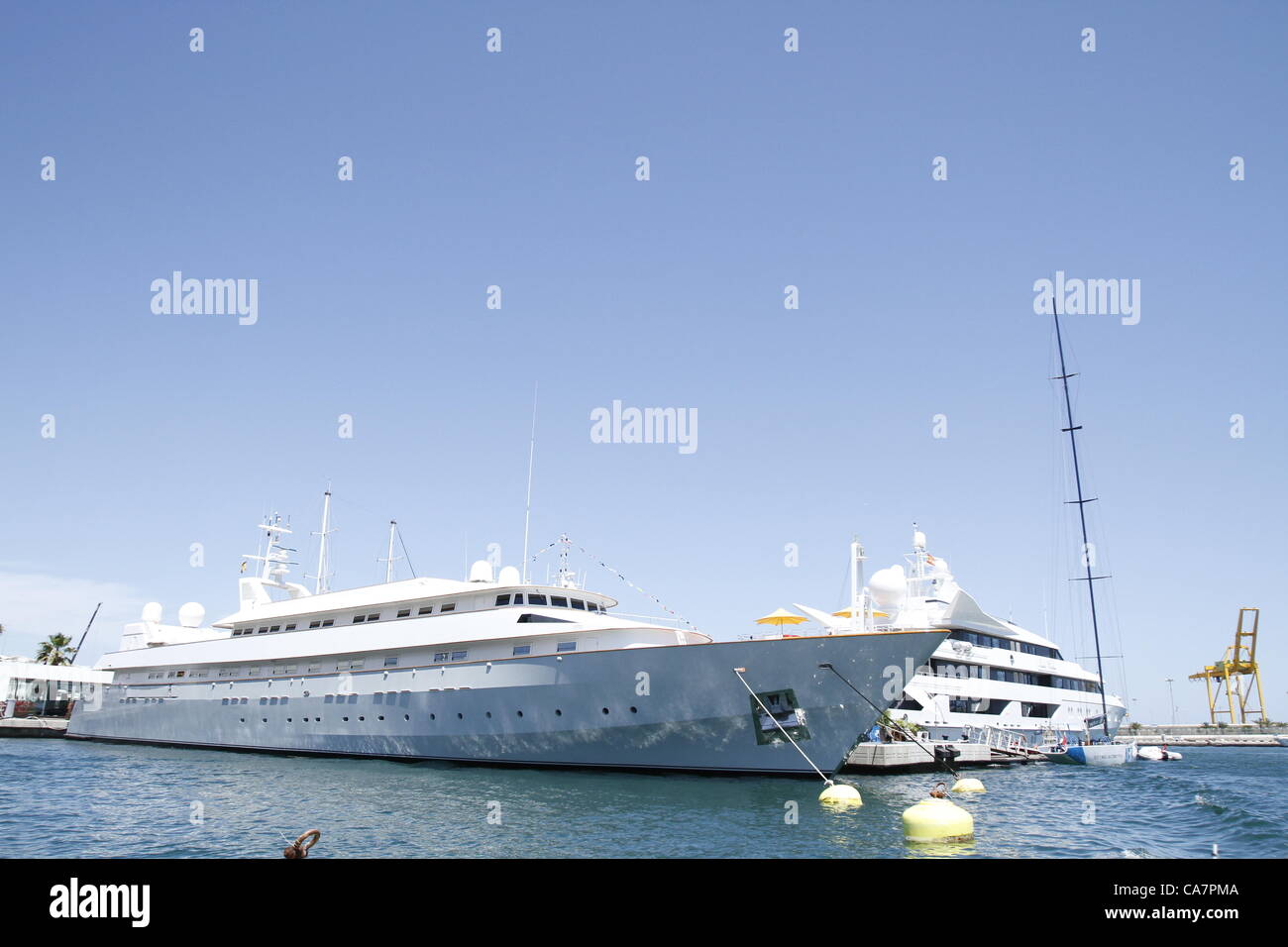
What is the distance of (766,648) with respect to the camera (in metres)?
24.5

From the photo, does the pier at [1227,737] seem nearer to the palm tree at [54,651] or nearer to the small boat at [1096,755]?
the small boat at [1096,755]

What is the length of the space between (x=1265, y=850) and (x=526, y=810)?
17.3 meters

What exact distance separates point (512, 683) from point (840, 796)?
1173cm

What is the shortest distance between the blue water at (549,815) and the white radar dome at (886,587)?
441 inches

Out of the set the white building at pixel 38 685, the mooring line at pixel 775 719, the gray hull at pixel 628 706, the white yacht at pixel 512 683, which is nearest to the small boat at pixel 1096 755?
the white yacht at pixel 512 683

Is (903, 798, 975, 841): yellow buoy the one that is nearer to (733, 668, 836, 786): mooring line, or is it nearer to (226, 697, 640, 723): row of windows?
(733, 668, 836, 786): mooring line

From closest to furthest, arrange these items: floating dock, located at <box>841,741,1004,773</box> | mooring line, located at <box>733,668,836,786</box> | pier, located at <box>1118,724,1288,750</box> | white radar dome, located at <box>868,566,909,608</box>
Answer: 1. mooring line, located at <box>733,668,836,786</box>
2. floating dock, located at <box>841,741,1004,773</box>
3. white radar dome, located at <box>868,566,909,608</box>
4. pier, located at <box>1118,724,1288,750</box>

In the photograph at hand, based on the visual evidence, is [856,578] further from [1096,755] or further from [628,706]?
[1096,755]

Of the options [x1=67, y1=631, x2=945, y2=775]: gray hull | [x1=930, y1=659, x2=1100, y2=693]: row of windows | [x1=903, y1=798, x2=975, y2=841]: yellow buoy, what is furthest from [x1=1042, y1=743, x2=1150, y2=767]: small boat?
[x1=903, y1=798, x2=975, y2=841]: yellow buoy

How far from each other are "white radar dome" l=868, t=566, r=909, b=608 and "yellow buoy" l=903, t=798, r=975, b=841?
24.4 meters

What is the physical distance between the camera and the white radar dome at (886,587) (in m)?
41.3

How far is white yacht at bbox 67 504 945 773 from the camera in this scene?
965 inches
